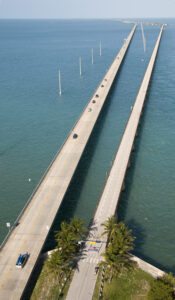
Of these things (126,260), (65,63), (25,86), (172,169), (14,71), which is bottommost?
(126,260)

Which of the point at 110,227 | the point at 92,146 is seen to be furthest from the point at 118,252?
the point at 92,146

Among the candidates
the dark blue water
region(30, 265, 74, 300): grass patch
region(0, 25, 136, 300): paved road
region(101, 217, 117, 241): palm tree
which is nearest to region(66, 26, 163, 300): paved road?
region(30, 265, 74, 300): grass patch

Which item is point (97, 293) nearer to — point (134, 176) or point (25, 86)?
point (134, 176)

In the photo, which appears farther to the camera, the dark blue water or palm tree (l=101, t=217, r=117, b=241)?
the dark blue water

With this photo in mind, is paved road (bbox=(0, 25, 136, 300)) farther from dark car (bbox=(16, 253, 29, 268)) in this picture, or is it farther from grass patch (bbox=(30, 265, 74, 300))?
grass patch (bbox=(30, 265, 74, 300))

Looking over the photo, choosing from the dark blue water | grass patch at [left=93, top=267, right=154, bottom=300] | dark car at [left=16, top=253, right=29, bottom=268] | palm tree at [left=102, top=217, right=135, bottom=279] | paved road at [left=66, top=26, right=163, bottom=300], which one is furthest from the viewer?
the dark blue water

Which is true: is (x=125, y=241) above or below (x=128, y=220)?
below

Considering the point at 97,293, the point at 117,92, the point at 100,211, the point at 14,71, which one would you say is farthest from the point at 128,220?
the point at 14,71

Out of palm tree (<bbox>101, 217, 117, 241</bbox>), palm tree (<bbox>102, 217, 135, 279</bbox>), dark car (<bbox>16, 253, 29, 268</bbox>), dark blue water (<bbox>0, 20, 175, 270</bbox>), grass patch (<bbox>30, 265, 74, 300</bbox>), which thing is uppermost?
dark blue water (<bbox>0, 20, 175, 270</bbox>)
